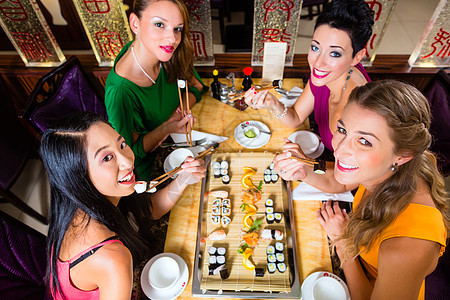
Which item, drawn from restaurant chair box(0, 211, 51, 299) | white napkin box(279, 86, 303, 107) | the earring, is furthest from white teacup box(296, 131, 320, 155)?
restaurant chair box(0, 211, 51, 299)

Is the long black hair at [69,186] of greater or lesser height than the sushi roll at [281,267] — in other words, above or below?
above

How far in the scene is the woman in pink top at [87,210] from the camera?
1221 mm

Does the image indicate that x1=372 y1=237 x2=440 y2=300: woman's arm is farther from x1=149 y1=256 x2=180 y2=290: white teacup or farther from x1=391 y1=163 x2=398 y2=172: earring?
x1=149 y1=256 x2=180 y2=290: white teacup

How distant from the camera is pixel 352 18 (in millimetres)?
1484

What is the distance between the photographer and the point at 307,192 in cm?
167

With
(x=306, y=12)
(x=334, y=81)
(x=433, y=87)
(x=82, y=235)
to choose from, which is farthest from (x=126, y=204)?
(x=306, y=12)

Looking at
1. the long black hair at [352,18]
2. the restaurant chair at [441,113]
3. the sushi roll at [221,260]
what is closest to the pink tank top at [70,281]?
the sushi roll at [221,260]

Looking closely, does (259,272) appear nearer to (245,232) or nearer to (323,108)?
(245,232)

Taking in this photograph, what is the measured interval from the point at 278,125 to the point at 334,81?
1.48 feet

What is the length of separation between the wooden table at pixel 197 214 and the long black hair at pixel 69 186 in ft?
0.88

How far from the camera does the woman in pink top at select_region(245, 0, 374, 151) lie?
150 centimetres

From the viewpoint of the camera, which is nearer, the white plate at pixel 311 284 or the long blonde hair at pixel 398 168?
the long blonde hair at pixel 398 168

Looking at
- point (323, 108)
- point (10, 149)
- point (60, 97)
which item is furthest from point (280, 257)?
point (10, 149)

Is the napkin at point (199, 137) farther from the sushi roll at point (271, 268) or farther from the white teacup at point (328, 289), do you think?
A: the white teacup at point (328, 289)
